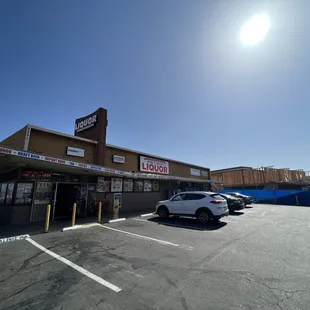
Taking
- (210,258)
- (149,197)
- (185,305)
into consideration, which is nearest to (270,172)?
(149,197)

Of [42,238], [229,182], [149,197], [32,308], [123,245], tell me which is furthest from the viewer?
[229,182]

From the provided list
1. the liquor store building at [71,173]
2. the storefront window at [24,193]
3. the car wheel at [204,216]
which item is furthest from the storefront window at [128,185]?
the car wheel at [204,216]

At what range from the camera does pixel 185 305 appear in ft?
9.84

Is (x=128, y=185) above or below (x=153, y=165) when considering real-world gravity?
below

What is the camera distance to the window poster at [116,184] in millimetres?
14448

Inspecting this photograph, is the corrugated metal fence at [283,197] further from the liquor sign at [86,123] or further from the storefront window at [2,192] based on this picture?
the storefront window at [2,192]

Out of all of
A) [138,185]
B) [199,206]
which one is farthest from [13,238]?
[138,185]

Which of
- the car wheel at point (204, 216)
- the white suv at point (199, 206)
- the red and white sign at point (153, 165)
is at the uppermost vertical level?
the red and white sign at point (153, 165)

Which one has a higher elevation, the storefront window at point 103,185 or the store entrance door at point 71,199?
the storefront window at point 103,185

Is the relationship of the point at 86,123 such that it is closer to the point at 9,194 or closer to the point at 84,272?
the point at 9,194

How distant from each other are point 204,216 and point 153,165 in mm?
8608

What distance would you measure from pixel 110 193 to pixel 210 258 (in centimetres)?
1061

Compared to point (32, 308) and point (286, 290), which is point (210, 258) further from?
point (32, 308)

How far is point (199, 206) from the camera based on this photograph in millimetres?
10055
